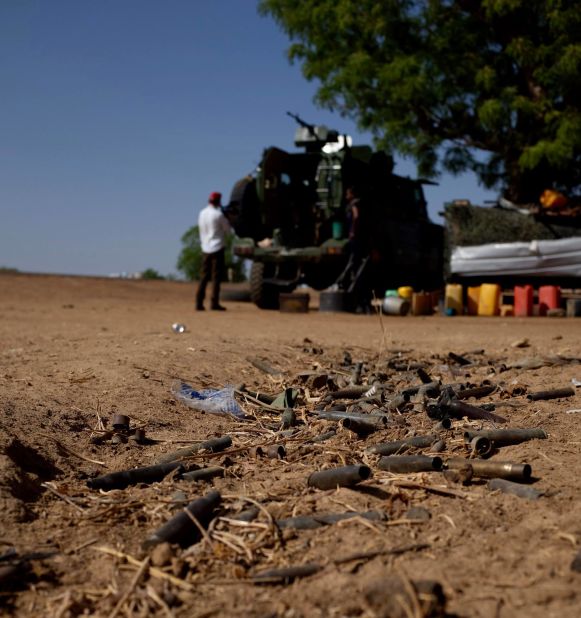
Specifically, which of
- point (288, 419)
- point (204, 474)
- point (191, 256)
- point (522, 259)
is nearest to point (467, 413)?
point (288, 419)

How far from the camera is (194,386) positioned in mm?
5445

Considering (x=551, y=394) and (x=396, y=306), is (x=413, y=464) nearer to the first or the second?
(x=551, y=394)

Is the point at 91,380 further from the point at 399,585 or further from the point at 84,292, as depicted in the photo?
the point at 84,292

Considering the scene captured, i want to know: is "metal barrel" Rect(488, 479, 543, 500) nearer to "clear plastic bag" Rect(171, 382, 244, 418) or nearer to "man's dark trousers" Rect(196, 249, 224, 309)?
"clear plastic bag" Rect(171, 382, 244, 418)

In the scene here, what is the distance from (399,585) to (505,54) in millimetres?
17141

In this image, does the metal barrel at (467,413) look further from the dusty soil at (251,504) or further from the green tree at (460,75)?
the green tree at (460,75)

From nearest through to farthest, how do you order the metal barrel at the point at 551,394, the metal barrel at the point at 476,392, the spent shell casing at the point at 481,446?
the spent shell casing at the point at 481,446
the metal barrel at the point at 551,394
the metal barrel at the point at 476,392

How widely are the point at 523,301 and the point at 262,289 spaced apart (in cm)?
506

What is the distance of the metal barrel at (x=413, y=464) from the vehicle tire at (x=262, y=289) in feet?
39.8

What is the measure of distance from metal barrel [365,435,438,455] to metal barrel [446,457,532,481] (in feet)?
1.44

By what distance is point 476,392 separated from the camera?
16.9ft

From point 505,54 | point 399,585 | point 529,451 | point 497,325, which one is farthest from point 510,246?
point 399,585

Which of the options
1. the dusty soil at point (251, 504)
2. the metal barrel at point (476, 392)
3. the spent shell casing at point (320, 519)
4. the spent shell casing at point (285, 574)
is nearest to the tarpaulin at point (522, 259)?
the dusty soil at point (251, 504)

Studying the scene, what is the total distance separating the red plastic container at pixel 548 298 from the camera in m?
13.8
